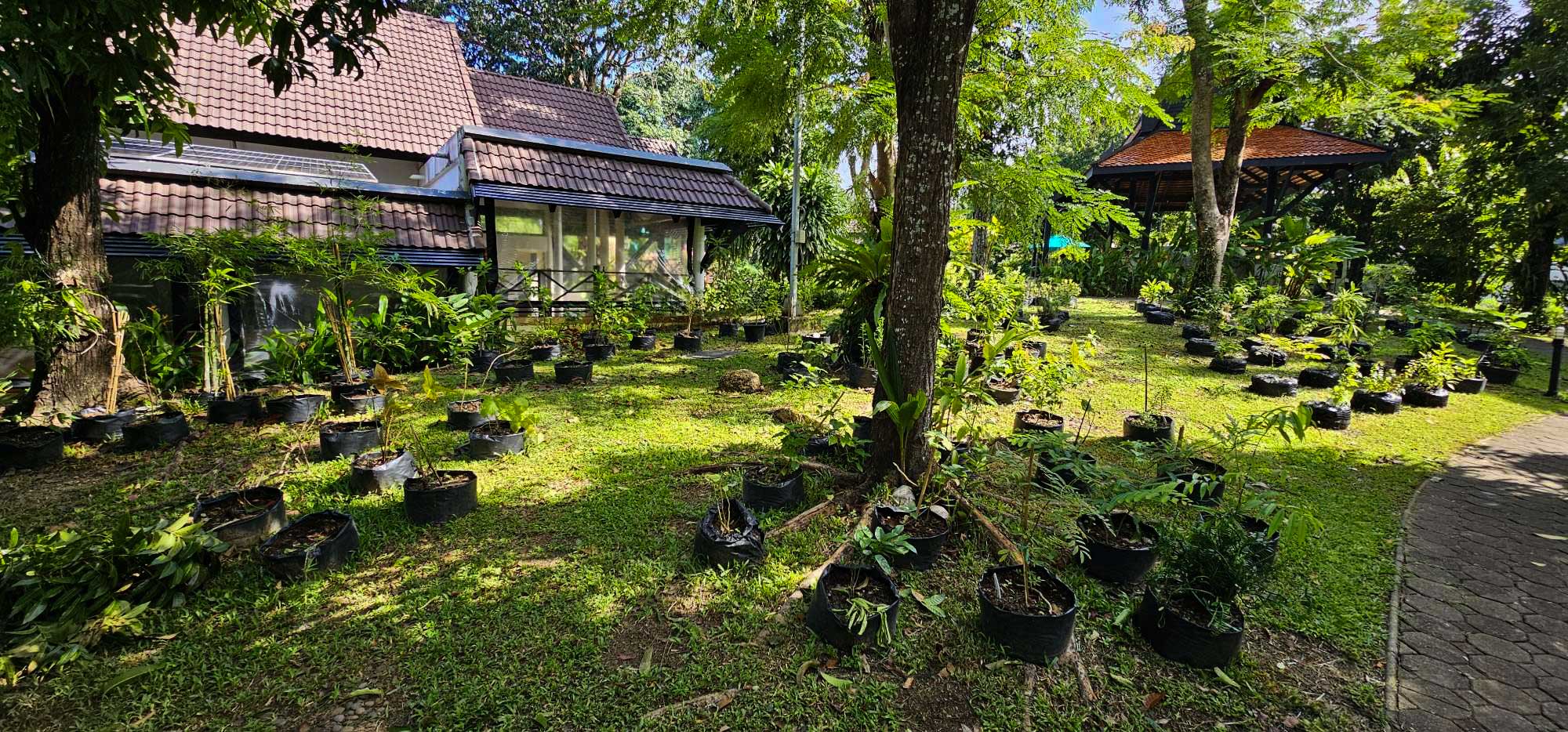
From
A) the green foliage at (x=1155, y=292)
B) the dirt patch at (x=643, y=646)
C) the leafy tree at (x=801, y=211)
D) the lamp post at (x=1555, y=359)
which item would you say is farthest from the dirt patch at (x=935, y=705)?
the leafy tree at (x=801, y=211)

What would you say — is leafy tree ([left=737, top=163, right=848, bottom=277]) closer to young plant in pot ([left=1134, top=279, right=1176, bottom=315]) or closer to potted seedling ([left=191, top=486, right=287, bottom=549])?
young plant in pot ([left=1134, top=279, right=1176, bottom=315])

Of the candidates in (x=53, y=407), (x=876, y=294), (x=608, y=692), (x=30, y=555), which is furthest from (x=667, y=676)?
(x=53, y=407)

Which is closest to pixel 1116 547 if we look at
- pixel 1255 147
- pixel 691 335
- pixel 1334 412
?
pixel 1334 412

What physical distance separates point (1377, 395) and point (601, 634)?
8.22m

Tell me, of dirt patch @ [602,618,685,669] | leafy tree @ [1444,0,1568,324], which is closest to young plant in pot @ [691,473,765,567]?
dirt patch @ [602,618,685,669]

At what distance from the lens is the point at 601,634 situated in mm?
2732

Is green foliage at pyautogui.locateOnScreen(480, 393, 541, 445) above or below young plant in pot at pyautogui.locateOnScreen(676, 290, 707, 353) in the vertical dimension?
below

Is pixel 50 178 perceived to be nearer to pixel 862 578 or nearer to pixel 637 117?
pixel 862 578

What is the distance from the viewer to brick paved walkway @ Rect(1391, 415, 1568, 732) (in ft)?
8.13

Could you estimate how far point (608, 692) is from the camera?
2398mm

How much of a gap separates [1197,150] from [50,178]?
15715 mm

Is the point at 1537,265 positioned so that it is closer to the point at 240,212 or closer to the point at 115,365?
the point at 115,365

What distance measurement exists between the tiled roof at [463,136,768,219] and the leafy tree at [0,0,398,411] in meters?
4.14

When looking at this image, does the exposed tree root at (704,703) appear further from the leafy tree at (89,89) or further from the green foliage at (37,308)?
the green foliage at (37,308)
